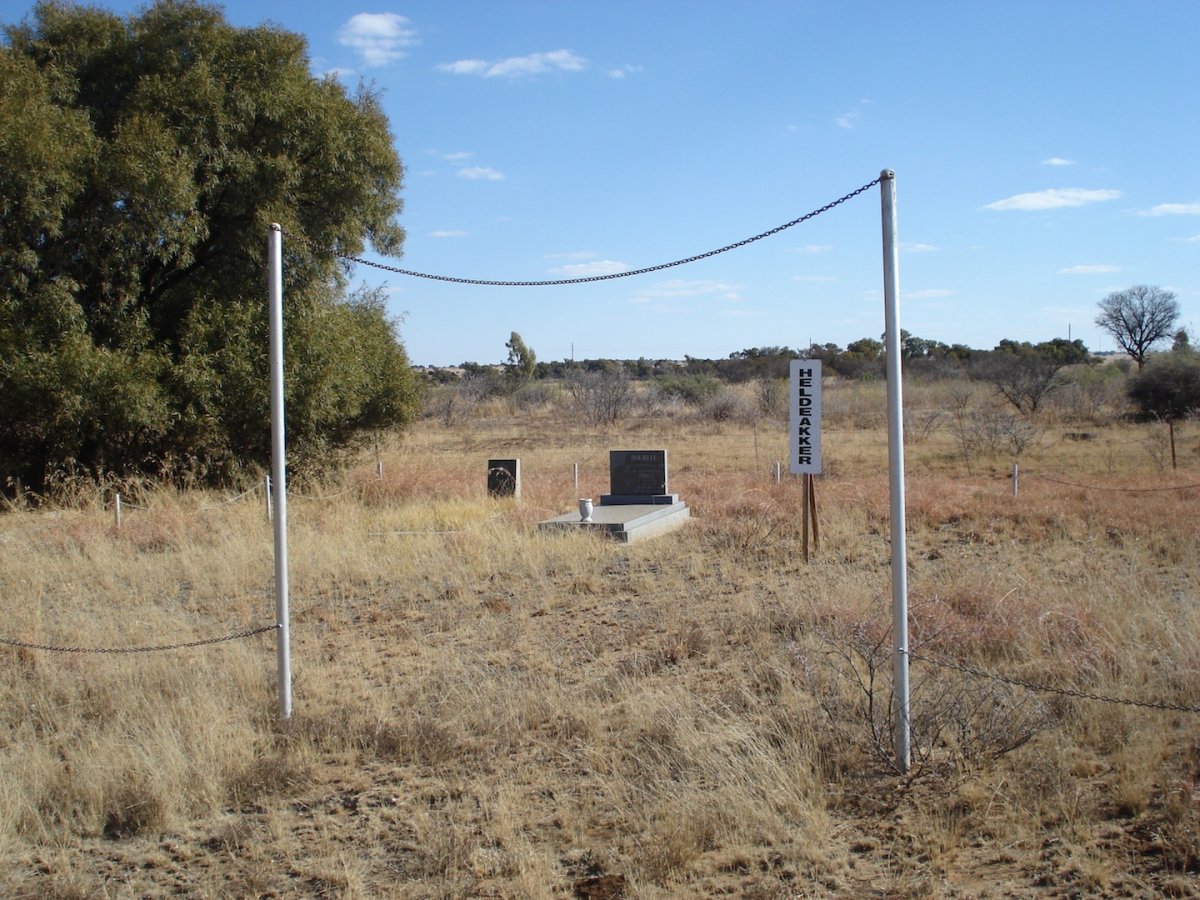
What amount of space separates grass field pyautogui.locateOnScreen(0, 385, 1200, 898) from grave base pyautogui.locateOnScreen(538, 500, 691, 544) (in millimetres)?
1084

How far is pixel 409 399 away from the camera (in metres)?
20.0

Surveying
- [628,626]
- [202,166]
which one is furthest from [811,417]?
[202,166]

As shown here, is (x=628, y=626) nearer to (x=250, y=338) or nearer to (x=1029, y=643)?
(x=1029, y=643)

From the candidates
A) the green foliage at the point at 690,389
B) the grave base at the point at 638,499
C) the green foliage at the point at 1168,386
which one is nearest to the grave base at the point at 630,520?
Result: the grave base at the point at 638,499

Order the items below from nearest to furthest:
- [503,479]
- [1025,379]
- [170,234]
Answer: [170,234] < [503,479] < [1025,379]

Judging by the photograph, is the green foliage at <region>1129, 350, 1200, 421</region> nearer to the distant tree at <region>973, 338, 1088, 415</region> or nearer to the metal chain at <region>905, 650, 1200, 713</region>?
the distant tree at <region>973, 338, 1088, 415</region>

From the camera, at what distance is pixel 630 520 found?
1370cm

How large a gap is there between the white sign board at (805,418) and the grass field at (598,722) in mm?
1055

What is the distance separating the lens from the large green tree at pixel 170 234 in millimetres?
14961

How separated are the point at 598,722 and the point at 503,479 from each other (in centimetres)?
1185

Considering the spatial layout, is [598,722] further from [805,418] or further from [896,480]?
[805,418]

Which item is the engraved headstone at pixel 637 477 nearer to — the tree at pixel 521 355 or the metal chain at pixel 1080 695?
the metal chain at pixel 1080 695

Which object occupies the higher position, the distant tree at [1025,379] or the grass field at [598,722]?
the distant tree at [1025,379]

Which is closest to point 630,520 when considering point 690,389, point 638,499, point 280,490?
point 638,499
